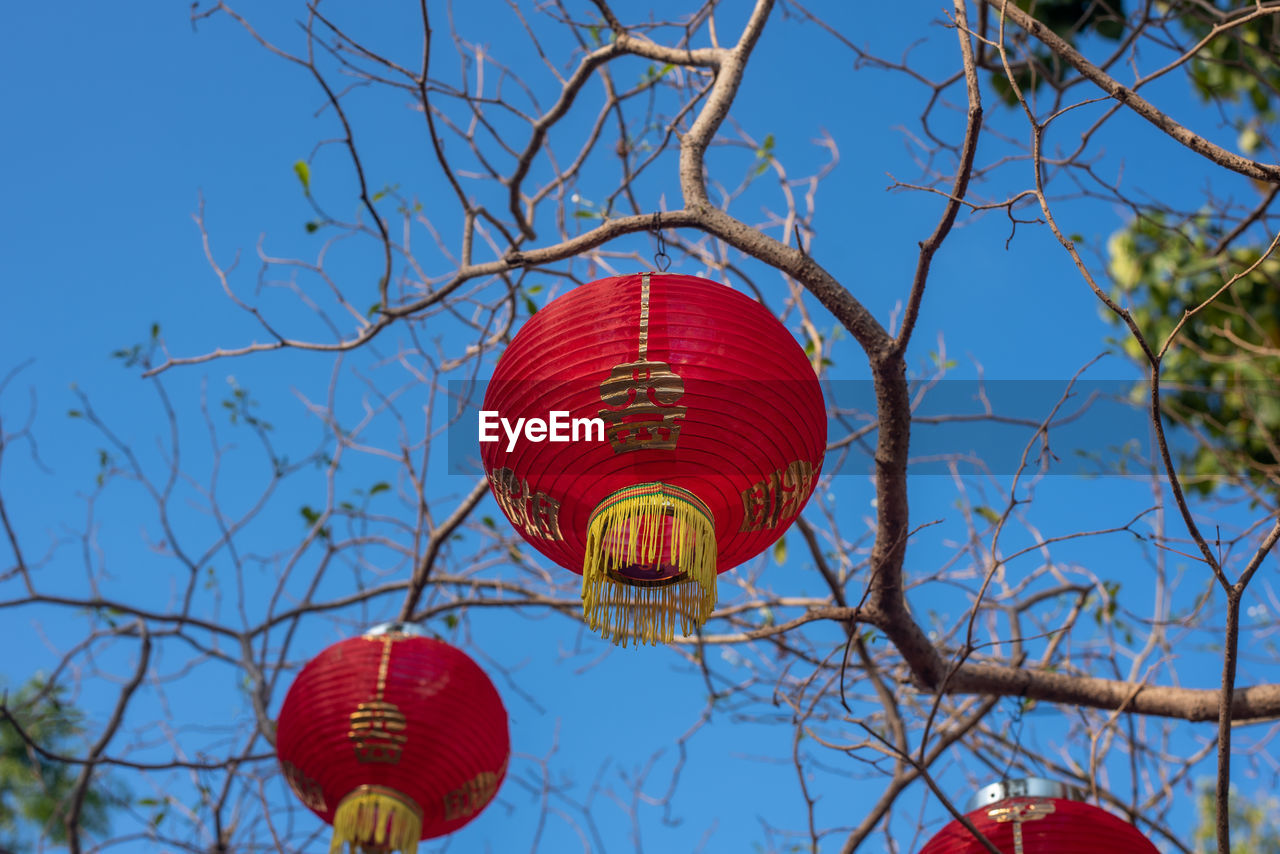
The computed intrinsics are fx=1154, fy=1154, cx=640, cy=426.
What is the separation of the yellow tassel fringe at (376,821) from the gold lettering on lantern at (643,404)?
1.09 meters

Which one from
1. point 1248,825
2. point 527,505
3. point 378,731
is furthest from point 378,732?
point 1248,825

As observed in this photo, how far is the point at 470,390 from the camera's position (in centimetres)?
342

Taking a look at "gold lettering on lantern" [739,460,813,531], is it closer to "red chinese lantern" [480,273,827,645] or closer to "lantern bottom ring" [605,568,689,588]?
"red chinese lantern" [480,273,827,645]

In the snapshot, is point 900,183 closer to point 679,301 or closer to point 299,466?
point 679,301

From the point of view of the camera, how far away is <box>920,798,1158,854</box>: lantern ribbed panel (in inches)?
75.3

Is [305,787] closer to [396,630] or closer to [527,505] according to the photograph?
[396,630]

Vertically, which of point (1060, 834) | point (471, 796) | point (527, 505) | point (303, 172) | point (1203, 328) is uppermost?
point (1203, 328)

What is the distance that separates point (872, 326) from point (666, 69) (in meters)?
1.51

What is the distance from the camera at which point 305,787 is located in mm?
2350

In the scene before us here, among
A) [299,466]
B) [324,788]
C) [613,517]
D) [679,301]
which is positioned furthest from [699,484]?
[299,466]

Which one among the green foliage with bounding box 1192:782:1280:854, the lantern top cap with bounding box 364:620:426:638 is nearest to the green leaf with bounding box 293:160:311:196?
the lantern top cap with bounding box 364:620:426:638

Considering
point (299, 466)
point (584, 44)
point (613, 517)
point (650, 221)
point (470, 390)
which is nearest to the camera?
point (613, 517)

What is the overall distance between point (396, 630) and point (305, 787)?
14.3 inches

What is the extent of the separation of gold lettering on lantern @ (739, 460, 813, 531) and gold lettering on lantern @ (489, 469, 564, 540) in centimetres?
28
